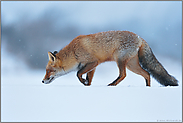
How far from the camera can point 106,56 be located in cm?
592

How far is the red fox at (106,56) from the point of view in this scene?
19.0 ft

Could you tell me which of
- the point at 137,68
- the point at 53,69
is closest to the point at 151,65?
the point at 137,68

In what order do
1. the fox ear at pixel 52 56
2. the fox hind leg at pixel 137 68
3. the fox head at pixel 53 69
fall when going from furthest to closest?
the fox hind leg at pixel 137 68 → the fox head at pixel 53 69 → the fox ear at pixel 52 56

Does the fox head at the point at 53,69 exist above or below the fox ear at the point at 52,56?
below

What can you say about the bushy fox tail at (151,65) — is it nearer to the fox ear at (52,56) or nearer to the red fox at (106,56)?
the red fox at (106,56)

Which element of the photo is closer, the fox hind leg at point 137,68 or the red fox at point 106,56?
the red fox at point 106,56

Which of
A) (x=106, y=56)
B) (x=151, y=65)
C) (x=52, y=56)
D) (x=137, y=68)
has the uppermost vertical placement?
(x=52, y=56)

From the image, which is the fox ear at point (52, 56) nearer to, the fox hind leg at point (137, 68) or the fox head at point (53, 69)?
the fox head at point (53, 69)

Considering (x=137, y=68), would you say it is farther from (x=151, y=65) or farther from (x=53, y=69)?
(x=53, y=69)

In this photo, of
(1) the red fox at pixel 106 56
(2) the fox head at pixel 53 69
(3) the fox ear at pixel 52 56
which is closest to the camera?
(1) the red fox at pixel 106 56

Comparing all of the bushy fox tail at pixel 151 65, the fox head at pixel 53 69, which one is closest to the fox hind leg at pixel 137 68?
the bushy fox tail at pixel 151 65

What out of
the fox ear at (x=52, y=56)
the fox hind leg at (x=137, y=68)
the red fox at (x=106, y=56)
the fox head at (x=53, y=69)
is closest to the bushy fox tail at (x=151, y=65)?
the red fox at (x=106, y=56)

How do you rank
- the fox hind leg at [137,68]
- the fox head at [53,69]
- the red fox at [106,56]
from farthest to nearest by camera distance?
the fox hind leg at [137,68], the fox head at [53,69], the red fox at [106,56]

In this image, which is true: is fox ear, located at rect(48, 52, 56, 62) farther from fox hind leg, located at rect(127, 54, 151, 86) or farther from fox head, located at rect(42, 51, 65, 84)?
fox hind leg, located at rect(127, 54, 151, 86)
